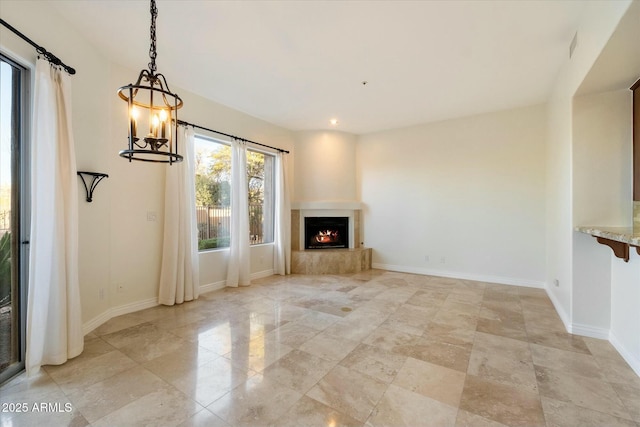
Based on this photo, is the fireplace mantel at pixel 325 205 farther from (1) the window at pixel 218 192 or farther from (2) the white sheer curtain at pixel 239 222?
(2) the white sheer curtain at pixel 239 222

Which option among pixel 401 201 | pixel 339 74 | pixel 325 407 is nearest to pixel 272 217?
pixel 401 201

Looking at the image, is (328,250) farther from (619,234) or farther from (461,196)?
(619,234)

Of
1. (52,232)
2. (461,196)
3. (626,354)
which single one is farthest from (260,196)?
(626,354)

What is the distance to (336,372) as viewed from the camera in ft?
7.05

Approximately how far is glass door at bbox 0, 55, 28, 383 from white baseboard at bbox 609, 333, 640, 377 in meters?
4.75

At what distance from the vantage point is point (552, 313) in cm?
339

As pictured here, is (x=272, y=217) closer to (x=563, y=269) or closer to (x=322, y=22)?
(x=322, y=22)

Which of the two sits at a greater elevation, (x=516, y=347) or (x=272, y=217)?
(x=272, y=217)

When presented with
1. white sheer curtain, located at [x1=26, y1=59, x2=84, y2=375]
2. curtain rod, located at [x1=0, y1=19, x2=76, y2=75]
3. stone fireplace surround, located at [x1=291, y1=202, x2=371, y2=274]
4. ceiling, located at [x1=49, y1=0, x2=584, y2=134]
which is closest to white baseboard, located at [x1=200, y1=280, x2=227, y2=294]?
stone fireplace surround, located at [x1=291, y1=202, x2=371, y2=274]

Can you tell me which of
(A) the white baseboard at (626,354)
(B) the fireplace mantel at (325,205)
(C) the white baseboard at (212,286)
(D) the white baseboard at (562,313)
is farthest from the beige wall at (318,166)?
(A) the white baseboard at (626,354)

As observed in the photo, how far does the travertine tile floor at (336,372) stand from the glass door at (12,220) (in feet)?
1.10

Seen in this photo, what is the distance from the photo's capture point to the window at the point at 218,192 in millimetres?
4316

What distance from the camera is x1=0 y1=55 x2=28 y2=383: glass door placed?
2086 mm

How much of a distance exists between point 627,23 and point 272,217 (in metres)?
4.98
